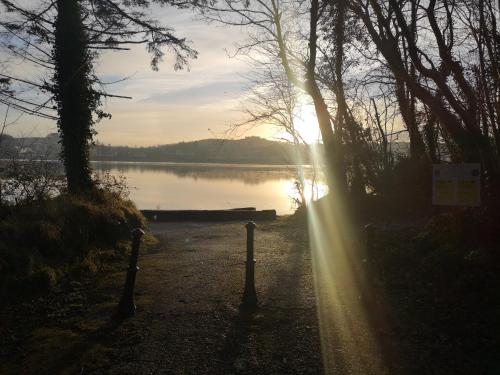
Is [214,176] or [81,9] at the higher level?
[81,9]

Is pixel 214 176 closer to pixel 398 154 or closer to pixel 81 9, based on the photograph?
pixel 398 154

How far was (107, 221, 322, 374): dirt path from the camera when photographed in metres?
4.93

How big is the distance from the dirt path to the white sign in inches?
102

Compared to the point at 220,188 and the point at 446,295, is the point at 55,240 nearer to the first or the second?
the point at 446,295

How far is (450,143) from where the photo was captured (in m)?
13.6

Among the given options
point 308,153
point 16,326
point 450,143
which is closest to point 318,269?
point 16,326

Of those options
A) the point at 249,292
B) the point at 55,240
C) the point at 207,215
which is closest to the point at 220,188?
the point at 207,215

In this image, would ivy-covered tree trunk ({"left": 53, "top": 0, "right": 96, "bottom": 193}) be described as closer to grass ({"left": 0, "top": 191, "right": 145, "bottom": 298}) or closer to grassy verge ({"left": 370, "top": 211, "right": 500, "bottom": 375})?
grass ({"left": 0, "top": 191, "right": 145, "bottom": 298})

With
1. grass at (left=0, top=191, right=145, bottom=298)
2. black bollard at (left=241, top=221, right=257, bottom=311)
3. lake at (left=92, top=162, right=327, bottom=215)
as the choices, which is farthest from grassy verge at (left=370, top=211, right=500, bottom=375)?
lake at (left=92, top=162, right=327, bottom=215)

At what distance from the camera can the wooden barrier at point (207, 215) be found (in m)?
21.6

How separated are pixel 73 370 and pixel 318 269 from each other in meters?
5.45

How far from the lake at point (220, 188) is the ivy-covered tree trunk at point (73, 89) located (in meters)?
2.14

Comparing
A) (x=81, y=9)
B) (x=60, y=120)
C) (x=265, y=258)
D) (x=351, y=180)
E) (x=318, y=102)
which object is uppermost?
(x=81, y=9)

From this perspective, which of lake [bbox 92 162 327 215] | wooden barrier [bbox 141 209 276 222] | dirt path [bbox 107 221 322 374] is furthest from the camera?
lake [bbox 92 162 327 215]
